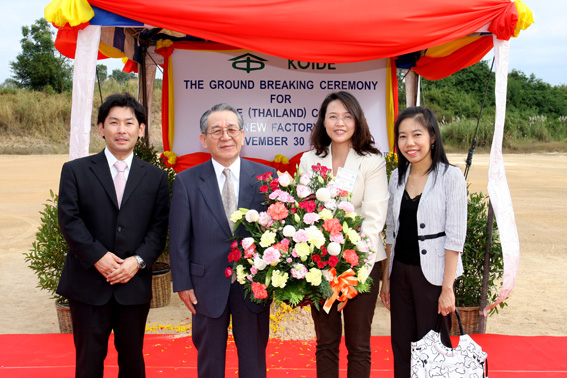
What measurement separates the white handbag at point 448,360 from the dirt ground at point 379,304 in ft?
5.31

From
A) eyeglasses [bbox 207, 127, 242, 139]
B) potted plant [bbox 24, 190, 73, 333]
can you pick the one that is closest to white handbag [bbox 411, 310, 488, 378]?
eyeglasses [bbox 207, 127, 242, 139]

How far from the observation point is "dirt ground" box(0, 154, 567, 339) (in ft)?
13.2

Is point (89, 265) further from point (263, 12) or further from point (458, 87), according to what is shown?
point (458, 87)

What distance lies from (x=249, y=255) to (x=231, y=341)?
1.98 m

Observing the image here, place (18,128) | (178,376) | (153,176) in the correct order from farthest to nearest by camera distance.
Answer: (18,128), (178,376), (153,176)

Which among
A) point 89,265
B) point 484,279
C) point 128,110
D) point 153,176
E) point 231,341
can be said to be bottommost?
point 231,341

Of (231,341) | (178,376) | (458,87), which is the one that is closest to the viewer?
(178,376)

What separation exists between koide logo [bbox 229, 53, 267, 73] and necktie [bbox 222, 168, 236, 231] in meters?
3.10

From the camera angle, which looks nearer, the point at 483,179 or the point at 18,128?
the point at 483,179

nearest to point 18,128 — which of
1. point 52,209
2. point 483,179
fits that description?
point 483,179

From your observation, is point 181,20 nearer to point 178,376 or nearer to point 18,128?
point 178,376

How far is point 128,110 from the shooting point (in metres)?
2.33

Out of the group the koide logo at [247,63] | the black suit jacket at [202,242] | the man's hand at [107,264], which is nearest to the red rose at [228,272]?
the black suit jacket at [202,242]

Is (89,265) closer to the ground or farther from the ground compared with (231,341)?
farther from the ground
